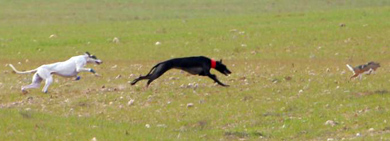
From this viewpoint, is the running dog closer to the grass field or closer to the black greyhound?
the grass field

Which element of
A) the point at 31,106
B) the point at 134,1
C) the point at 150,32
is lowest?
the point at 134,1

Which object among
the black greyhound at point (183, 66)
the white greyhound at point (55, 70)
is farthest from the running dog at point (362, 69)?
the white greyhound at point (55, 70)

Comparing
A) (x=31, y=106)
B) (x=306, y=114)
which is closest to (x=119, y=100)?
(x=31, y=106)

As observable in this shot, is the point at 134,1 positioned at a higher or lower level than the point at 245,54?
lower

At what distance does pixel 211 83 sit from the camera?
21.0 metres

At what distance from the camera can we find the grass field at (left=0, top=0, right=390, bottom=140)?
1488 cm

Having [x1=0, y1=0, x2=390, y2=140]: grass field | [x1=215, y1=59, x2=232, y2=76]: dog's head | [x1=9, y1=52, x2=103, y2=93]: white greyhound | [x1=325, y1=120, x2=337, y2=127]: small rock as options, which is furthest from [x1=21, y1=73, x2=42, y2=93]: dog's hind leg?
[x1=325, y1=120, x2=337, y2=127]: small rock

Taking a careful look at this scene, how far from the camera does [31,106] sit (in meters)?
18.8

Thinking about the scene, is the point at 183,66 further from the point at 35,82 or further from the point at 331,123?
the point at 331,123

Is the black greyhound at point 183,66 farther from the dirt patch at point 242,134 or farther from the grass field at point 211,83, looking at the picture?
the dirt patch at point 242,134

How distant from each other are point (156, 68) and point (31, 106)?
3.13 meters

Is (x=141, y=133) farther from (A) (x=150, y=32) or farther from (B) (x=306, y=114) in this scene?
(A) (x=150, y=32)

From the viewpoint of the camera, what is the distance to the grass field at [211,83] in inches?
586

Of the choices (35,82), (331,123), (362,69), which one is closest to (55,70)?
(35,82)
